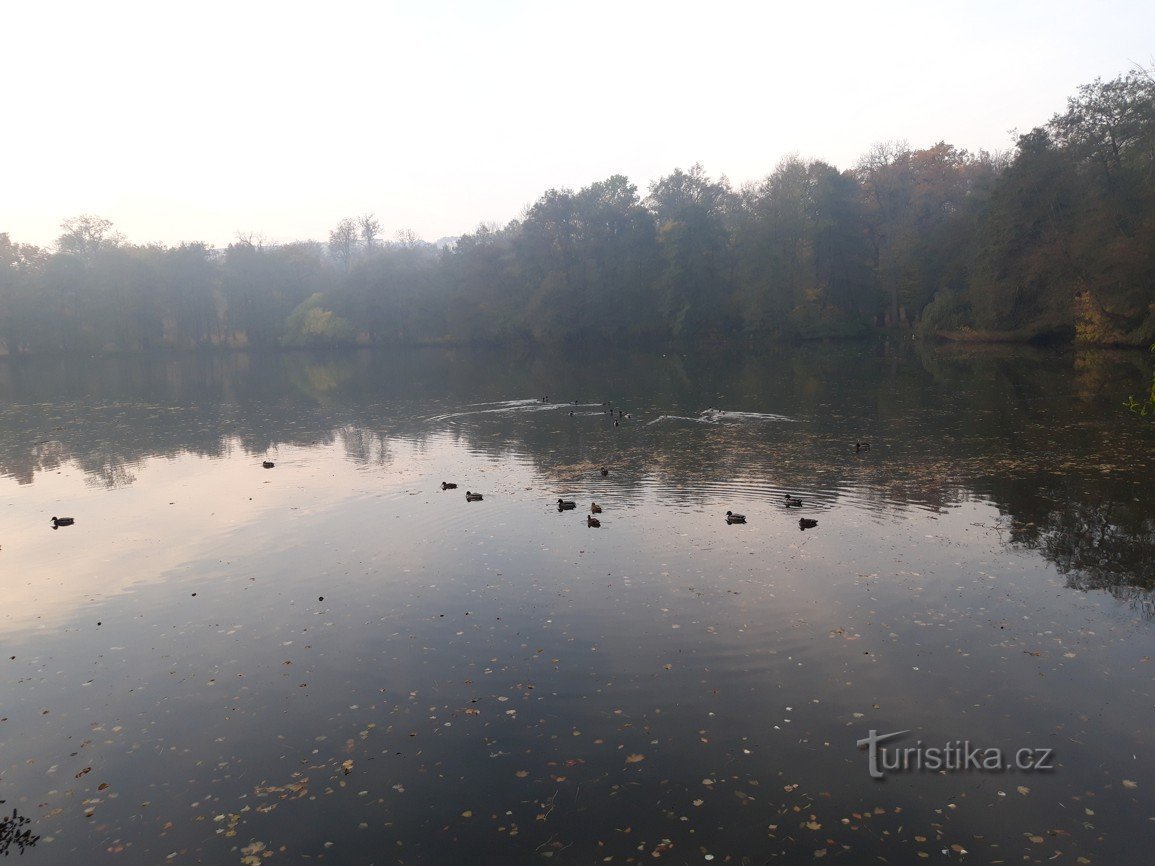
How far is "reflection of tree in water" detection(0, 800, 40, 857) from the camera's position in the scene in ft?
25.4

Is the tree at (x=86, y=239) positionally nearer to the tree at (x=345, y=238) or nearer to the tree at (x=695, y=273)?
the tree at (x=345, y=238)

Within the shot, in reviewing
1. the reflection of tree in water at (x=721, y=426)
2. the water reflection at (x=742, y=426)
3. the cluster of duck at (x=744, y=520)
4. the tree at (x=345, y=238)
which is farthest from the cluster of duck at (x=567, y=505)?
the tree at (x=345, y=238)

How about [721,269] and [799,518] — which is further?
[721,269]

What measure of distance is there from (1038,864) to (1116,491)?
15940mm

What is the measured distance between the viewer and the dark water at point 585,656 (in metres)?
7.86

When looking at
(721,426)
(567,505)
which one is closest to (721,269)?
(721,426)

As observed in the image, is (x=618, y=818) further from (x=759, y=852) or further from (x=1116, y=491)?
(x=1116, y=491)

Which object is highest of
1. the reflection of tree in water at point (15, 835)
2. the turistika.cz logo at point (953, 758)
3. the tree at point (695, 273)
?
the tree at point (695, 273)

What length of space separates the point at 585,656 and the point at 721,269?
92.2 m

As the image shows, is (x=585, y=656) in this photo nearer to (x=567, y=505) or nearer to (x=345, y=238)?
(x=567, y=505)

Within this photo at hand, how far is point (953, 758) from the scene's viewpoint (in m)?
8.70

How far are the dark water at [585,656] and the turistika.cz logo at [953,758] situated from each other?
122mm

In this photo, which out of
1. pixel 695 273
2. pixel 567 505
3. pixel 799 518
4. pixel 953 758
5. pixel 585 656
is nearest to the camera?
pixel 953 758

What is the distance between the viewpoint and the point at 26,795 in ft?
28.0
